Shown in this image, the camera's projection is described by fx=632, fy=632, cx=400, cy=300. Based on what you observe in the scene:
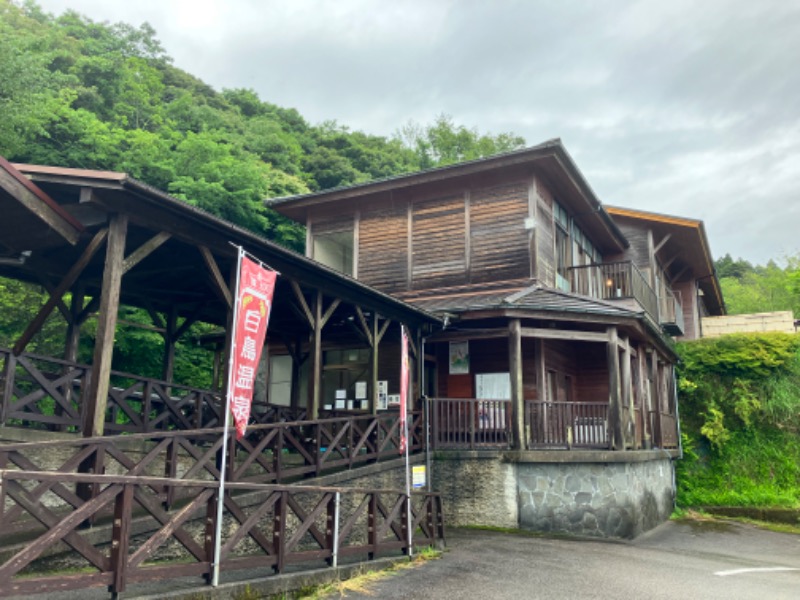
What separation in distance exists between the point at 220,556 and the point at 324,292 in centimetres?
554

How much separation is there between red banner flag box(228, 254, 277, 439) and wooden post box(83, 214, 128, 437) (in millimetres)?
1346

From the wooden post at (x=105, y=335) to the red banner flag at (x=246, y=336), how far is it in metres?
1.35

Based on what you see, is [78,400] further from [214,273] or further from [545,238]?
[545,238]

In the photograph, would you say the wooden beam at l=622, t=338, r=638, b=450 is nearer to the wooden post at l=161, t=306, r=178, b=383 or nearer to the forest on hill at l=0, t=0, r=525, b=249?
the wooden post at l=161, t=306, r=178, b=383

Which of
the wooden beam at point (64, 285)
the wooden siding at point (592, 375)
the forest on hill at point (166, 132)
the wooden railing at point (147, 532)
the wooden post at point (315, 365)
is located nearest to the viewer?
the wooden railing at point (147, 532)

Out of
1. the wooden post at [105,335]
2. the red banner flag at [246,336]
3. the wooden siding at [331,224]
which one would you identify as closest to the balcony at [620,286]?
the wooden siding at [331,224]

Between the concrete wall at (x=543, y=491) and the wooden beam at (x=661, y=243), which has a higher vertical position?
the wooden beam at (x=661, y=243)

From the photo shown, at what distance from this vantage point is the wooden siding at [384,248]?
16.6 metres

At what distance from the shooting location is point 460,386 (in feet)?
49.5

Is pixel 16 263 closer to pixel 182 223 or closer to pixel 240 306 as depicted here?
pixel 182 223

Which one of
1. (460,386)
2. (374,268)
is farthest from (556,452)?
(374,268)

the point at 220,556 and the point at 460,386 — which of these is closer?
the point at 220,556

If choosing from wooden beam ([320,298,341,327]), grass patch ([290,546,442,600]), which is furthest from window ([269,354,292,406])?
grass patch ([290,546,442,600])

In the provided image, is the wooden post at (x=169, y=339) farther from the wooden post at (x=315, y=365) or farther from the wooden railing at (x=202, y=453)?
the wooden post at (x=315, y=365)
